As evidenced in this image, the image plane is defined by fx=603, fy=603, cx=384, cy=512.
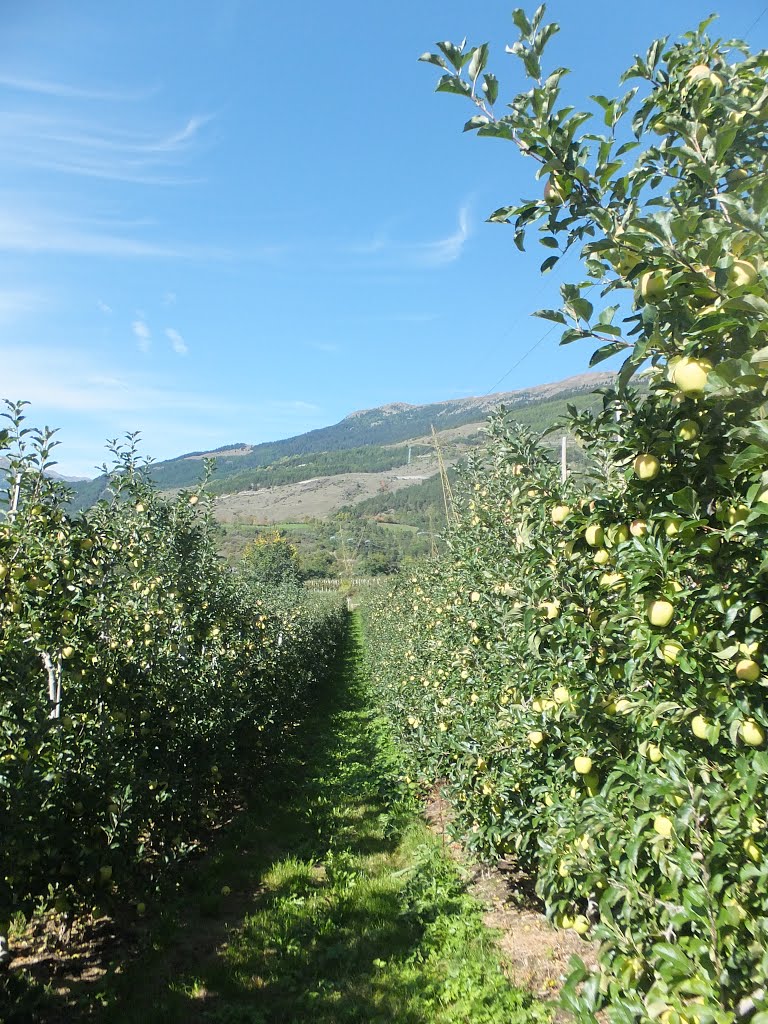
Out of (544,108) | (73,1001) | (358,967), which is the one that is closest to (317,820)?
(358,967)

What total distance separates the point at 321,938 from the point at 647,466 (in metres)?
3.95

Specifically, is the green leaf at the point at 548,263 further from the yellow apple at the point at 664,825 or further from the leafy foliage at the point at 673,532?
the yellow apple at the point at 664,825

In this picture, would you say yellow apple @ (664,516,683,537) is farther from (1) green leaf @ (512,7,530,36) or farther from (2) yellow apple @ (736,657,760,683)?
(1) green leaf @ (512,7,530,36)

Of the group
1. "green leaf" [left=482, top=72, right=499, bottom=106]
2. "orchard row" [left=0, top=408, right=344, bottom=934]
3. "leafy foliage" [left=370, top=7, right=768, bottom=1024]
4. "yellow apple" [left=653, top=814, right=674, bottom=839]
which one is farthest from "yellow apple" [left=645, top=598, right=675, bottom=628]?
"orchard row" [left=0, top=408, right=344, bottom=934]

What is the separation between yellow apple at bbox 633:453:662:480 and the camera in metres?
1.59

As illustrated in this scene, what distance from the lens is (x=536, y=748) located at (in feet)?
10.2

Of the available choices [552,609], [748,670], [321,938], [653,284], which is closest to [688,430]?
[653,284]

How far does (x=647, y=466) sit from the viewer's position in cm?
159

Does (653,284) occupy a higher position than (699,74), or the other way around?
(699,74)

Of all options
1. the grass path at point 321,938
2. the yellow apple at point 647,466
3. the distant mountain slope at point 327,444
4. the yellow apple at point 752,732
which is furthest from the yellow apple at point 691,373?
the distant mountain slope at point 327,444

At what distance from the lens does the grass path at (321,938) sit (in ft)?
10.4

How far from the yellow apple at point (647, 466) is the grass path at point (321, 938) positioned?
2.94 metres

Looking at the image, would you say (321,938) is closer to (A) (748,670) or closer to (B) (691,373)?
(A) (748,670)

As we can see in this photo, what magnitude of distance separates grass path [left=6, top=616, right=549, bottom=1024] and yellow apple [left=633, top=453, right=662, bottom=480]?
2.94m
